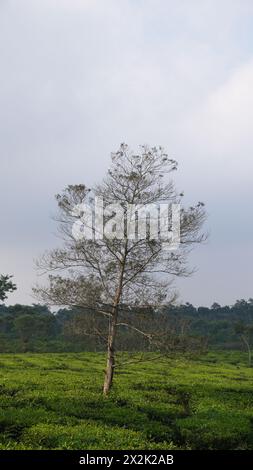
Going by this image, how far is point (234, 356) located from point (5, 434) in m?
84.6

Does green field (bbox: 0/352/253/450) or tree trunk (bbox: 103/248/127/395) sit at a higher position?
tree trunk (bbox: 103/248/127/395)

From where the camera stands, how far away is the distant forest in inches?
985

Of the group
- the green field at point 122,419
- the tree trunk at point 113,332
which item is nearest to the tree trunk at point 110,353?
the tree trunk at point 113,332

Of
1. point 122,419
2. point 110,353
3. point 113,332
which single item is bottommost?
point 122,419

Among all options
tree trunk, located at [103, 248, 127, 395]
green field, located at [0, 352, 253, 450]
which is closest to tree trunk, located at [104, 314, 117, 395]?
tree trunk, located at [103, 248, 127, 395]

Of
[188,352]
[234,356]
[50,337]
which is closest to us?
[188,352]

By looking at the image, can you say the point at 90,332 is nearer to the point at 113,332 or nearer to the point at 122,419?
the point at 113,332

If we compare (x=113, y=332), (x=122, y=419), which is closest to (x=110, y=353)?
(x=113, y=332)

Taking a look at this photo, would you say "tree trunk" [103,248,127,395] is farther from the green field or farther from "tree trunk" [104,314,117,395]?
the green field

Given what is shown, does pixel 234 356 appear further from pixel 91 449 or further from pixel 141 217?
pixel 91 449

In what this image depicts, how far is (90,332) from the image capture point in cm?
2658

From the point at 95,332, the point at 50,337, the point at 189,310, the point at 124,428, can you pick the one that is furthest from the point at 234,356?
the point at 189,310

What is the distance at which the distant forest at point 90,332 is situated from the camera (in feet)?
82.1

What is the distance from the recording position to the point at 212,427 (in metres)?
20.4
